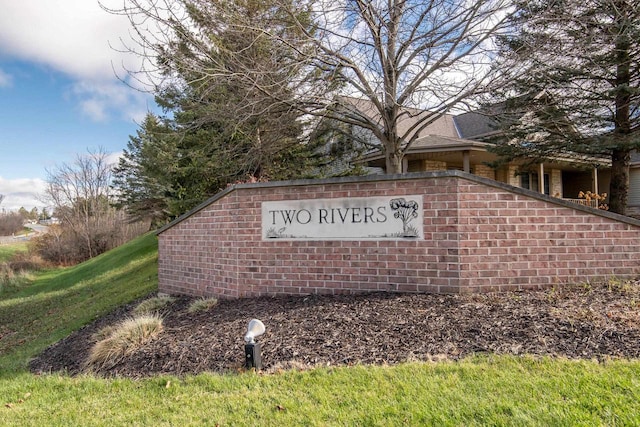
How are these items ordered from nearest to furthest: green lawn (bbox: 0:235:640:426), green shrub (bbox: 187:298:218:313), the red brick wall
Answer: green lawn (bbox: 0:235:640:426)
the red brick wall
green shrub (bbox: 187:298:218:313)

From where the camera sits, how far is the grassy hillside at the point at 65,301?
7102 millimetres

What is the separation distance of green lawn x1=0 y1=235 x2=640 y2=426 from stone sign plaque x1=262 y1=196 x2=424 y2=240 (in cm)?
217

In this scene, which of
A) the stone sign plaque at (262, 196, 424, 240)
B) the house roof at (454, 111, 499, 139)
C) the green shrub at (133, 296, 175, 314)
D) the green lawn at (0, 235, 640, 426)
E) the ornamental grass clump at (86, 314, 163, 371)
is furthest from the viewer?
the house roof at (454, 111, 499, 139)

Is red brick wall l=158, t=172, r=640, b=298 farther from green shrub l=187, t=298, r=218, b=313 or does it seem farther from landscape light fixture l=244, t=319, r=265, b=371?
landscape light fixture l=244, t=319, r=265, b=371

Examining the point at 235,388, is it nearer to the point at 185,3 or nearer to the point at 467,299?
the point at 467,299

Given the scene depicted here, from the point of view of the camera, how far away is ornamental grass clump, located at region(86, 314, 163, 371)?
4297mm

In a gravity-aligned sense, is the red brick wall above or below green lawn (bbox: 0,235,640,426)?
above

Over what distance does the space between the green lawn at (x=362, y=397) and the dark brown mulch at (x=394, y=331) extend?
0.25 meters

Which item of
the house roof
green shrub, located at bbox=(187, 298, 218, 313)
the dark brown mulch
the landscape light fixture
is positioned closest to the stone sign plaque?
the dark brown mulch

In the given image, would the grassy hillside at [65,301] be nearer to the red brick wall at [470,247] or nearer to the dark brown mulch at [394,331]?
the dark brown mulch at [394,331]

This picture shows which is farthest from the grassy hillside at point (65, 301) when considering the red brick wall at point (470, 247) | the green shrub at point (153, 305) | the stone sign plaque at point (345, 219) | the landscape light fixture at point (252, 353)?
the red brick wall at point (470, 247)

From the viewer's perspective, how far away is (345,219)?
541cm

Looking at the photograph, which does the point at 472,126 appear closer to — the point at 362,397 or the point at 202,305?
the point at 202,305

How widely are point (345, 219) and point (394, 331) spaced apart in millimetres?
1856
